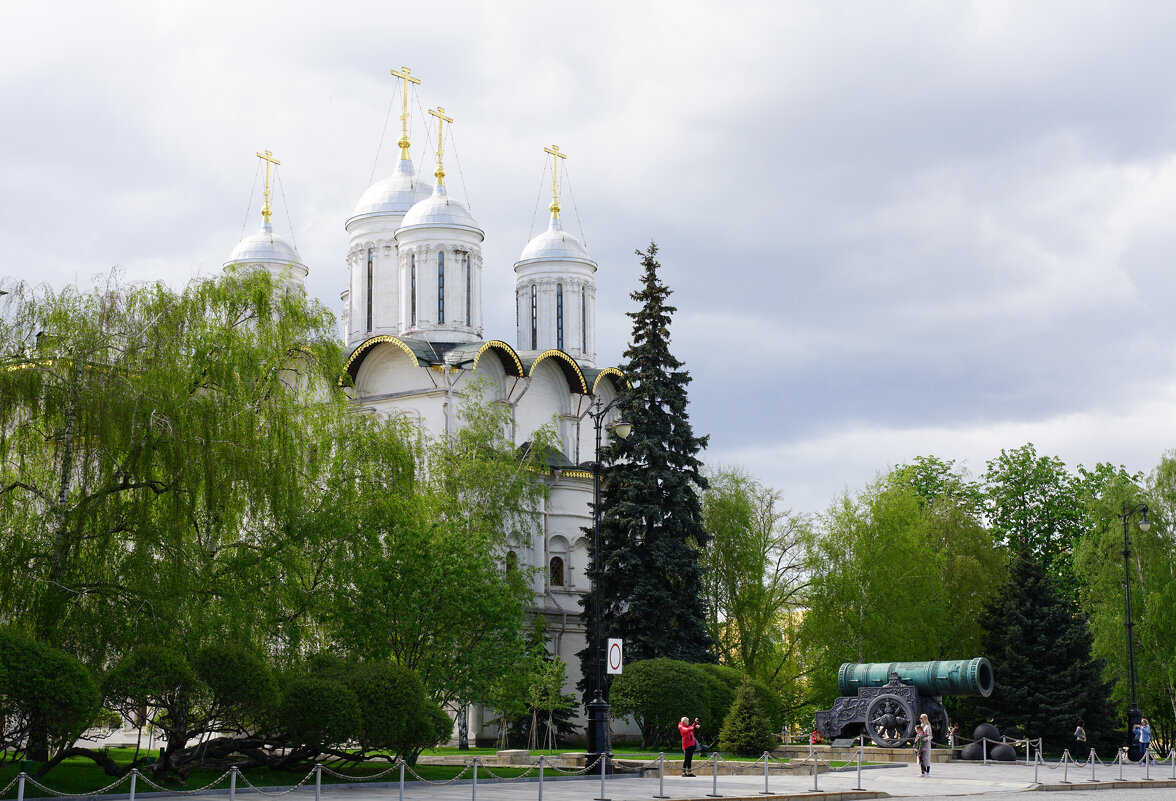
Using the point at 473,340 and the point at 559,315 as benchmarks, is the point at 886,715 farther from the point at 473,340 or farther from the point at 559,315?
the point at 559,315

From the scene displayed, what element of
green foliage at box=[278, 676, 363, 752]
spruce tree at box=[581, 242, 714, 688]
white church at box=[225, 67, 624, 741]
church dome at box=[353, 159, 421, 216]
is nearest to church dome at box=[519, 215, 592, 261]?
white church at box=[225, 67, 624, 741]

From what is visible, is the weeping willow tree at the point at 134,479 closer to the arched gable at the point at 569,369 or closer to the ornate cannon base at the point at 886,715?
the ornate cannon base at the point at 886,715

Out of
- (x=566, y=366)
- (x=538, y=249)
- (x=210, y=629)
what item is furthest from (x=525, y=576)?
(x=210, y=629)

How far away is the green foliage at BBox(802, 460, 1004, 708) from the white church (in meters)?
7.49

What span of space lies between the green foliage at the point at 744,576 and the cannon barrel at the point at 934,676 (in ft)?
37.4

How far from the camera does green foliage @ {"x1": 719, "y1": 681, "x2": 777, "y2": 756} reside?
27453 millimetres

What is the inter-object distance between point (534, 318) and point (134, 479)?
2935cm

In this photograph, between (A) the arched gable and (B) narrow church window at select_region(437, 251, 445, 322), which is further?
(B) narrow church window at select_region(437, 251, 445, 322)

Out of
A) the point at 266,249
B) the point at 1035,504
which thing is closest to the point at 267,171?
the point at 266,249

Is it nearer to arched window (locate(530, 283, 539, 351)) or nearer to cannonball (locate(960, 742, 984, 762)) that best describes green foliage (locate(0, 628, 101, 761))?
cannonball (locate(960, 742, 984, 762))

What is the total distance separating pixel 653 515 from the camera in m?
34.0

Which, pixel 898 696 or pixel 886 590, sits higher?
pixel 886 590

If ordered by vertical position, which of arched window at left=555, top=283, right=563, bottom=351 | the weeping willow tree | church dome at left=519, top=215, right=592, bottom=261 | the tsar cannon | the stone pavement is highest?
church dome at left=519, top=215, right=592, bottom=261

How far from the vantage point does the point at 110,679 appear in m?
16.7
